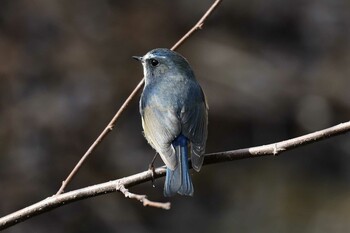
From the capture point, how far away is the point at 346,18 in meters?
9.58

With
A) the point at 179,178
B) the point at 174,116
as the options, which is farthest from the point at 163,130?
the point at 179,178

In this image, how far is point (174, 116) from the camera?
3.97 m

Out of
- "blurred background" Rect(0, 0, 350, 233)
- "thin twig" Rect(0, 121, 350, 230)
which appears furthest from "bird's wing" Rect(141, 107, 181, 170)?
"blurred background" Rect(0, 0, 350, 233)

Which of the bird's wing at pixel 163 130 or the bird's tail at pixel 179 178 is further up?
the bird's wing at pixel 163 130

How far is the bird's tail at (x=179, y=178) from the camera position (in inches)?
140

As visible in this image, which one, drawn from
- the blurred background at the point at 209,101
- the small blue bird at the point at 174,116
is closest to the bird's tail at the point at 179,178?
the small blue bird at the point at 174,116

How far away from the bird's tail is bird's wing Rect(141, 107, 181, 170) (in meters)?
0.03

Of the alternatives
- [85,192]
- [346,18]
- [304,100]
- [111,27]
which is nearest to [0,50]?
[111,27]

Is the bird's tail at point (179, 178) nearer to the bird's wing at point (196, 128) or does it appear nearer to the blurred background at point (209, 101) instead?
the bird's wing at point (196, 128)

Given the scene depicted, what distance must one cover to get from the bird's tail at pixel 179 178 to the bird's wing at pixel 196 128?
7 cm

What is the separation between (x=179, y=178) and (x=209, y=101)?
15.7ft

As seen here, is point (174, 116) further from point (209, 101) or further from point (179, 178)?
point (209, 101)

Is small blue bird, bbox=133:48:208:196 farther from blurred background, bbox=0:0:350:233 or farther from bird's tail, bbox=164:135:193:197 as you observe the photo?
blurred background, bbox=0:0:350:233

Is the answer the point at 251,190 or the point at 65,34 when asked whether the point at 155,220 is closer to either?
the point at 251,190
